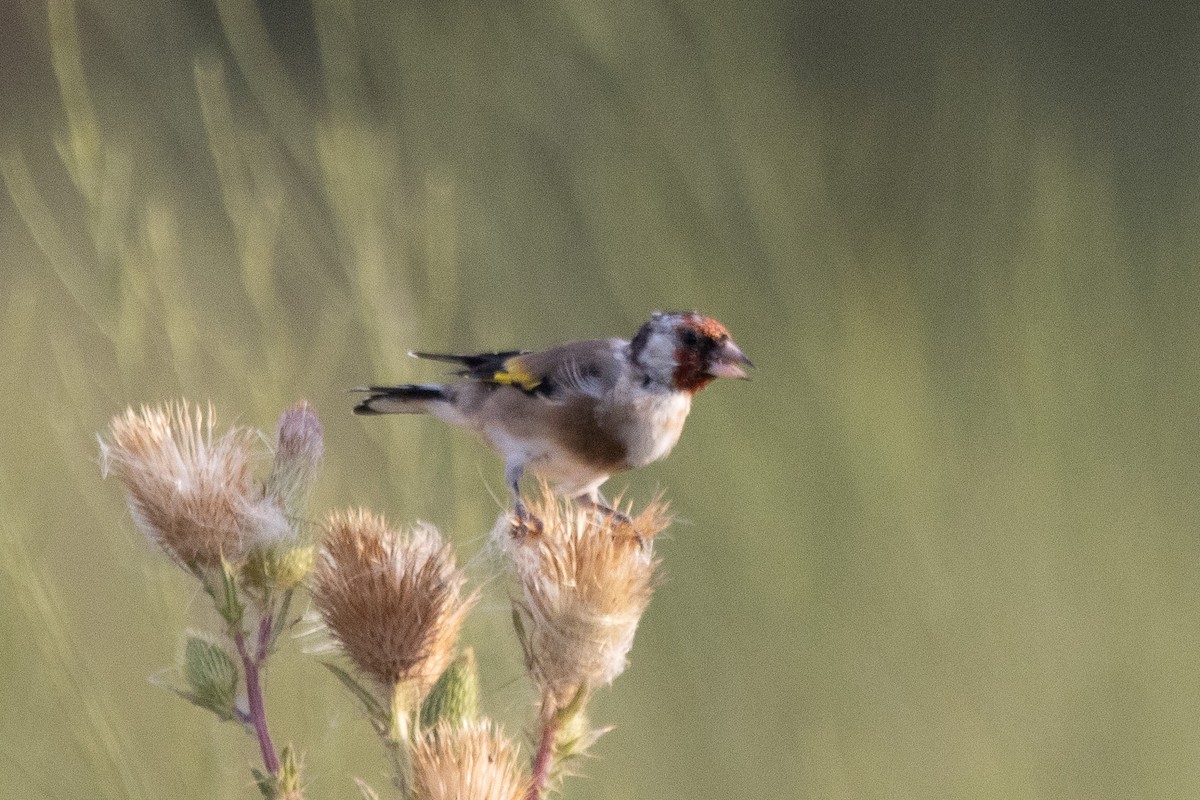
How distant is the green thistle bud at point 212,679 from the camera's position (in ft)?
3.97

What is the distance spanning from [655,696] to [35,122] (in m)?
1.51

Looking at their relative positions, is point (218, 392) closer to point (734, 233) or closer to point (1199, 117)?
point (734, 233)

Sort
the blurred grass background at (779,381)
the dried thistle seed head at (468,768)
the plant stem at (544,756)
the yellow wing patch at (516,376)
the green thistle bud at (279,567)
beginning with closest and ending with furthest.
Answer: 1. the dried thistle seed head at (468,768)
2. the plant stem at (544,756)
3. the green thistle bud at (279,567)
4. the blurred grass background at (779,381)
5. the yellow wing patch at (516,376)

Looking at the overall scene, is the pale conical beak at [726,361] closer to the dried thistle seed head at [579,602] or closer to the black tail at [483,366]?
the black tail at [483,366]

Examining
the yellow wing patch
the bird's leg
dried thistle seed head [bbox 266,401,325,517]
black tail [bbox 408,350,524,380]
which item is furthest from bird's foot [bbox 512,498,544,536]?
black tail [bbox 408,350,524,380]

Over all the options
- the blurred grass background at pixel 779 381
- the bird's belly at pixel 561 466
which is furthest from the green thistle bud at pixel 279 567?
the bird's belly at pixel 561 466

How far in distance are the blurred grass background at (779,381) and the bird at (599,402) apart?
62 millimetres

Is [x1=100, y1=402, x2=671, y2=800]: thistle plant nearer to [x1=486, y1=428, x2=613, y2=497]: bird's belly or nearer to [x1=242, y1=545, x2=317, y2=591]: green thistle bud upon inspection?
[x1=242, y1=545, x2=317, y2=591]: green thistle bud

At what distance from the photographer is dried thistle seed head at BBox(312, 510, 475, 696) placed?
1.20m

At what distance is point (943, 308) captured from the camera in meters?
2.21

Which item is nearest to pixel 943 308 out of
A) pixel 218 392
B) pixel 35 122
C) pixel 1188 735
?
pixel 1188 735

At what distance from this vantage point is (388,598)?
1.21m

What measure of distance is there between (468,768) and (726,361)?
0.93m

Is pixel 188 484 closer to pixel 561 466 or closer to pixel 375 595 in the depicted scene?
pixel 375 595
